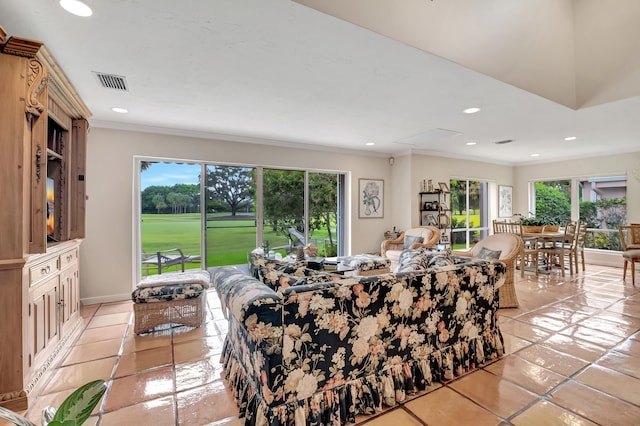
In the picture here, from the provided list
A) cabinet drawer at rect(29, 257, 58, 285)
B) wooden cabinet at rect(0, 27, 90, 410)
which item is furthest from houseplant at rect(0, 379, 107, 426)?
cabinet drawer at rect(29, 257, 58, 285)

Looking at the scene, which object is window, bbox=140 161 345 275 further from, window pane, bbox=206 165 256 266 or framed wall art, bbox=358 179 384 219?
framed wall art, bbox=358 179 384 219

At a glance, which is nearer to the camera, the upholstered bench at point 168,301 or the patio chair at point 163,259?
the upholstered bench at point 168,301

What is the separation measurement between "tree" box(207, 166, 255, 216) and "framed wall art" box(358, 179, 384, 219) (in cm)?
221

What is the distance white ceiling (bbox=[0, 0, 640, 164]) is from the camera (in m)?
1.81

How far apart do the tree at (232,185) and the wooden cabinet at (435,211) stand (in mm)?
3399

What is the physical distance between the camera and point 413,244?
4.97m

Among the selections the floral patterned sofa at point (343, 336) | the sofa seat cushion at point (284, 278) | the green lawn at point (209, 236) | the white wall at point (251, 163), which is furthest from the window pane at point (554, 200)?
the sofa seat cushion at point (284, 278)

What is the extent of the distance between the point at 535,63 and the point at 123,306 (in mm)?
5422

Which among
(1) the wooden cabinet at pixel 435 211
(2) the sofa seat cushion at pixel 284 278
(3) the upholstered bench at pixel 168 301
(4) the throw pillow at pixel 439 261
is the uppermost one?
(1) the wooden cabinet at pixel 435 211

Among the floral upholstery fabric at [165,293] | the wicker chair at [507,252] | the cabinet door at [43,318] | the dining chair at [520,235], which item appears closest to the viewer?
the cabinet door at [43,318]

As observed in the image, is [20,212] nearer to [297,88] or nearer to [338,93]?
[297,88]

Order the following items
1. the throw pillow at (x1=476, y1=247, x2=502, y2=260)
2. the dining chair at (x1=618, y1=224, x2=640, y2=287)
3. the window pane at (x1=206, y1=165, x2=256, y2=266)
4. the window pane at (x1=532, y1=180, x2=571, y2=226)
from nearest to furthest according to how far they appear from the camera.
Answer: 1. the throw pillow at (x1=476, y1=247, x2=502, y2=260)
2. the dining chair at (x1=618, y1=224, x2=640, y2=287)
3. the window pane at (x1=206, y1=165, x2=256, y2=266)
4. the window pane at (x1=532, y1=180, x2=571, y2=226)

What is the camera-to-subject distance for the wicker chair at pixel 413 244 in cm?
487

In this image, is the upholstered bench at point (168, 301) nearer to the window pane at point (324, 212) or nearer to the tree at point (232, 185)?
the tree at point (232, 185)
